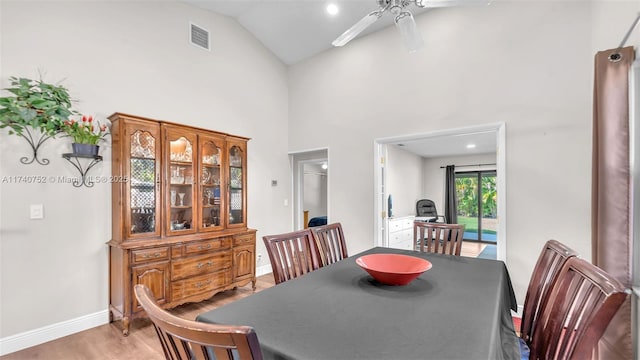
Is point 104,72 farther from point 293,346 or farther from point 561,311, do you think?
point 561,311

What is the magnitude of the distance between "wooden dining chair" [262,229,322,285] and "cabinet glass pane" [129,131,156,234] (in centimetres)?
172

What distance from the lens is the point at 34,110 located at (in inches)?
89.0

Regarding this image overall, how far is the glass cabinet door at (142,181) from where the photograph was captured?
2736mm

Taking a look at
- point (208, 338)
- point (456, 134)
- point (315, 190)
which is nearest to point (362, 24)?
point (456, 134)

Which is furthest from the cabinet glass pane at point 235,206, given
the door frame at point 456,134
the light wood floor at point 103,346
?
the door frame at point 456,134

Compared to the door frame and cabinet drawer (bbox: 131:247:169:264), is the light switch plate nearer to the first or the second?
cabinet drawer (bbox: 131:247:169:264)

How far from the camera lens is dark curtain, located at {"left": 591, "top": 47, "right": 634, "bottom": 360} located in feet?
5.77

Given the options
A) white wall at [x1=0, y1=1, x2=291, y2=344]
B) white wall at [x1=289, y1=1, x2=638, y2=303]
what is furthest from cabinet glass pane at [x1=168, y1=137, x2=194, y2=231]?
white wall at [x1=289, y1=1, x2=638, y2=303]

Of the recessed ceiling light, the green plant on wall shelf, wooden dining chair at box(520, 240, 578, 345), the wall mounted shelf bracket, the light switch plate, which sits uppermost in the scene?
the recessed ceiling light

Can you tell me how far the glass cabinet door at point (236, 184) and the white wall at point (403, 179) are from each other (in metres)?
2.72

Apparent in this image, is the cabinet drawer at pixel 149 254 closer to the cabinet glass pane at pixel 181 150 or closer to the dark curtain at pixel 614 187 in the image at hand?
the cabinet glass pane at pixel 181 150

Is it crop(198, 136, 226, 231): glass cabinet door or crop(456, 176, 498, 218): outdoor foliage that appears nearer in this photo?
crop(198, 136, 226, 231): glass cabinet door

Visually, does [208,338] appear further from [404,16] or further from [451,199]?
[451,199]

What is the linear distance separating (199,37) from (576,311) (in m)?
4.32
